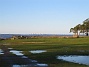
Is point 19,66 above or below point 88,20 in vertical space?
below

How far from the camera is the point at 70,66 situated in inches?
1079

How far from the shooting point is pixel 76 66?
27.4 metres

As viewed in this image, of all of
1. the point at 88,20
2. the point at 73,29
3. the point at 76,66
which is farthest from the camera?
the point at 73,29

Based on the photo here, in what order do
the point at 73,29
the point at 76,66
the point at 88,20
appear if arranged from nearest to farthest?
the point at 76,66 → the point at 88,20 → the point at 73,29

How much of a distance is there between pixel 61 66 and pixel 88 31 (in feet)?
421

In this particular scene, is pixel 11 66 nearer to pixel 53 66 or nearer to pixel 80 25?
pixel 53 66

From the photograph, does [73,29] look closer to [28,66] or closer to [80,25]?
[80,25]

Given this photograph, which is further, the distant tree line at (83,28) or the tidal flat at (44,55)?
the distant tree line at (83,28)

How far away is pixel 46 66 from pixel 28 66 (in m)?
1.85

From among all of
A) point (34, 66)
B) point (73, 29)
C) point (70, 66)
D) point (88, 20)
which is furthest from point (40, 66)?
point (73, 29)

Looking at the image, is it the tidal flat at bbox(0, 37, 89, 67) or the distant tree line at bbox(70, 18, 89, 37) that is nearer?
the tidal flat at bbox(0, 37, 89, 67)

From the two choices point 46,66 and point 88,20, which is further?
point 88,20

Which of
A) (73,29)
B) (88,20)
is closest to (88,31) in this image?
(88,20)

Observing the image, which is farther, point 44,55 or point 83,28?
Answer: point 83,28
